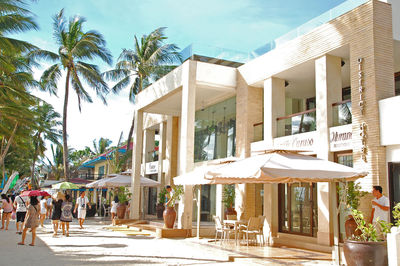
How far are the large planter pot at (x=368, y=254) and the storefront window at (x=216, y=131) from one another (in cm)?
955

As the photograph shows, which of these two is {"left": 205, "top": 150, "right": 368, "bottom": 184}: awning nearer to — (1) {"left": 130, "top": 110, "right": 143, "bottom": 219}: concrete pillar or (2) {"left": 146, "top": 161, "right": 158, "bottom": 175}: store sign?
(1) {"left": 130, "top": 110, "right": 143, "bottom": 219}: concrete pillar

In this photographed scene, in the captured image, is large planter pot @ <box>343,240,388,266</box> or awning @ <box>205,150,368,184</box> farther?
awning @ <box>205,150,368,184</box>

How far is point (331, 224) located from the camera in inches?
430

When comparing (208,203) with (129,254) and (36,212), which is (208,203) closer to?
(36,212)

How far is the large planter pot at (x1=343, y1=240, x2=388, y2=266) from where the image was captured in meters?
6.91

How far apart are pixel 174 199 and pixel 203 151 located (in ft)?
16.2

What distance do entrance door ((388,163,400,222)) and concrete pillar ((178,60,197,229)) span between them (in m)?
6.93

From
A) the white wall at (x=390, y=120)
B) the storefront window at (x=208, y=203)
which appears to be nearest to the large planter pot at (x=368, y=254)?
the white wall at (x=390, y=120)

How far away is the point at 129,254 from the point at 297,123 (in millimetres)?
6957

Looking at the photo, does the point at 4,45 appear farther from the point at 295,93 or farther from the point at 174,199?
the point at 295,93

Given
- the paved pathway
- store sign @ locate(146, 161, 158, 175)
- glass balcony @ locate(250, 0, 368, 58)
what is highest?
glass balcony @ locate(250, 0, 368, 58)

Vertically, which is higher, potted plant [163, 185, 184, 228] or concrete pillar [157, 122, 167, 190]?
concrete pillar [157, 122, 167, 190]

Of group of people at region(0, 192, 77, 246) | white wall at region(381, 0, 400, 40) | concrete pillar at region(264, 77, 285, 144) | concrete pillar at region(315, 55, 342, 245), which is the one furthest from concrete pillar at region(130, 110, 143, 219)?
white wall at region(381, 0, 400, 40)

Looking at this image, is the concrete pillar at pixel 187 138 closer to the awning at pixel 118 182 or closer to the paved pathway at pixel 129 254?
the paved pathway at pixel 129 254
